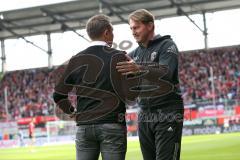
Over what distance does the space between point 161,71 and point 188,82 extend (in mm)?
35292

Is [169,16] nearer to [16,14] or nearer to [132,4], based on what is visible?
[132,4]

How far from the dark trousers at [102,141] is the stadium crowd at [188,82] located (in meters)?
28.1

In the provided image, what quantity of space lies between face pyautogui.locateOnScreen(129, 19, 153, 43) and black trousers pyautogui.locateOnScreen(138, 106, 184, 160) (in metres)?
0.77

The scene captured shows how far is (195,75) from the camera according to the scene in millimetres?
40656

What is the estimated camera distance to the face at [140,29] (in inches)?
213

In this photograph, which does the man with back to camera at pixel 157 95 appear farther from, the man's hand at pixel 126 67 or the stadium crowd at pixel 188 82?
the stadium crowd at pixel 188 82

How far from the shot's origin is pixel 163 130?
533 cm

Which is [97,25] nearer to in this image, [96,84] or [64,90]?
[96,84]

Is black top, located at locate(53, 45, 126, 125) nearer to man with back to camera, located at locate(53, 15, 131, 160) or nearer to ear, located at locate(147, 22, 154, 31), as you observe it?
man with back to camera, located at locate(53, 15, 131, 160)

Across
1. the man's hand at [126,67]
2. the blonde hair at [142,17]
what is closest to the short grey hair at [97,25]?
the man's hand at [126,67]

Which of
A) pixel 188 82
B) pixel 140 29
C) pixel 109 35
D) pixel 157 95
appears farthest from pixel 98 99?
pixel 188 82

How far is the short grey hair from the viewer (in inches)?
194

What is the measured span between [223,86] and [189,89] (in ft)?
9.75

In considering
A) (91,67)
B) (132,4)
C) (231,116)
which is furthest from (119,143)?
(132,4)
